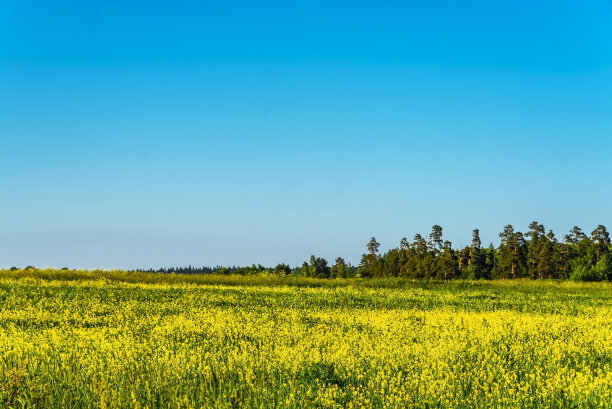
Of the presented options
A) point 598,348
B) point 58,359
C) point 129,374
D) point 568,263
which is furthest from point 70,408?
point 568,263

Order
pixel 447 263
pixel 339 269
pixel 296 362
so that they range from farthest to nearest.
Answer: pixel 339 269
pixel 447 263
pixel 296 362

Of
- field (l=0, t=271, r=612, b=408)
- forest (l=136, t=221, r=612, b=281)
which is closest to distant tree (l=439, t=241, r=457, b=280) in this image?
forest (l=136, t=221, r=612, b=281)

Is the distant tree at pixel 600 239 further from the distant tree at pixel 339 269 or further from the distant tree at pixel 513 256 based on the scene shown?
the distant tree at pixel 339 269

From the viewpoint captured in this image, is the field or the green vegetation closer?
the field

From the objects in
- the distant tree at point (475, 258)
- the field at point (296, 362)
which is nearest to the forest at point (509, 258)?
the distant tree at point (475, 258)

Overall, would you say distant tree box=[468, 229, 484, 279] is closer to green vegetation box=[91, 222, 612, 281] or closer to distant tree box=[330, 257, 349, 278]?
green vegetation box=[91, 222, 612, 281]

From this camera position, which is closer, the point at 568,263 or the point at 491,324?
the point at 491,324

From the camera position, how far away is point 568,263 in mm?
97312

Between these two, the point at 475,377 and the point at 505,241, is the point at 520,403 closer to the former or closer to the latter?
the point at 475,377

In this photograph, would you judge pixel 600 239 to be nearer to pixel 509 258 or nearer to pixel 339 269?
pixel 509 258

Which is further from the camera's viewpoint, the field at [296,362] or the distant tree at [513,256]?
the distant tree at [513,256]

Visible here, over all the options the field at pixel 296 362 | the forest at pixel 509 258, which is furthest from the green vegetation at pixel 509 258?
the field at pixel 296 362

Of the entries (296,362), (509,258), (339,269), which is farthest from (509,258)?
(296,362)

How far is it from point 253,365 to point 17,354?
5.10m
